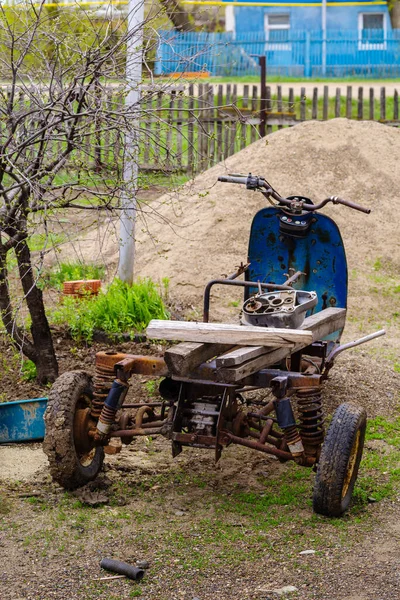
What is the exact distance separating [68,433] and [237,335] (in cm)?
102

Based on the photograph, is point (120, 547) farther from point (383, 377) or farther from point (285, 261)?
point (383, 377)

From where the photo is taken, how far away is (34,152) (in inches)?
249

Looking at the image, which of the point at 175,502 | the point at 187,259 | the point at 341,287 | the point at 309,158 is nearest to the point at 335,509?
the point at 175,502

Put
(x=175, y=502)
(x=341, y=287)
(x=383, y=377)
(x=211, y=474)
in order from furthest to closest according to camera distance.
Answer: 1. (x=383, y=377)
2. (x=341, y=287)
3. (x=211, y=474)
4. (x=175, y=502)

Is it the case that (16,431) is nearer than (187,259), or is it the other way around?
(16,431)

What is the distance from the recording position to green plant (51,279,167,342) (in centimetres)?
735

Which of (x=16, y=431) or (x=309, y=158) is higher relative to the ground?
(x=309, y=158)

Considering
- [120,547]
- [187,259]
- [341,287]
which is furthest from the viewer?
[187,259]

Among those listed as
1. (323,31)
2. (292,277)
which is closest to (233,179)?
(292,277)

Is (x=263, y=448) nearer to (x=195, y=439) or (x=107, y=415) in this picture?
(x=195, y=439)

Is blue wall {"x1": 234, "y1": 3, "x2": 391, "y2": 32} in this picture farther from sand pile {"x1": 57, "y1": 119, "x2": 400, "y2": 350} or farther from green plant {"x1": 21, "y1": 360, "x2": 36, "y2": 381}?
green plant {"x1": 21, "y1": 360, "x2": 36, "y2": 381}

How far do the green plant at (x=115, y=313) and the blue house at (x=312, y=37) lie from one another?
854 inches

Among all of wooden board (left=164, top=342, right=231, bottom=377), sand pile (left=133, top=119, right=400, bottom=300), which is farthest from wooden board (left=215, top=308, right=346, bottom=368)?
sand pile (left=133, top=119, right=400, bottom=300)

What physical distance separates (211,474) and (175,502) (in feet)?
1.63
